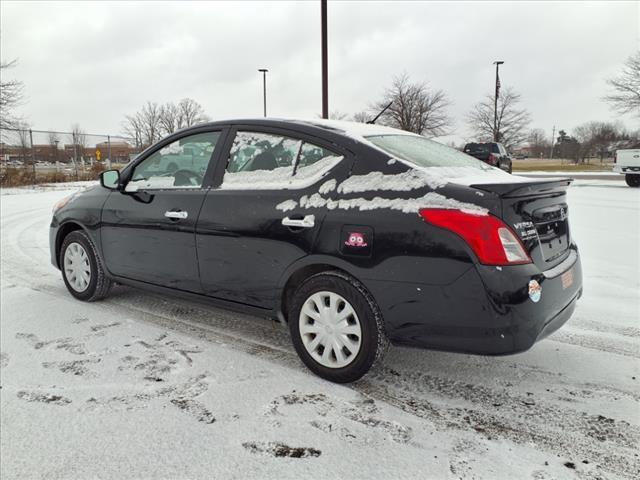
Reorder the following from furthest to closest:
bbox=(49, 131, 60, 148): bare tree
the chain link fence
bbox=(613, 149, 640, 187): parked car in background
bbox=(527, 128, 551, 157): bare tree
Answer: bbox=(527, 128, 551, 157): bare tree
bbox=(49, 131, 60, 148): bare tree
the chain link fence
bbox=(613, 149, 640, 187): parked car in background

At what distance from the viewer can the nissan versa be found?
98.9 inches

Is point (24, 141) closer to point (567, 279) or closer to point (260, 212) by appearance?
point (260, 212)

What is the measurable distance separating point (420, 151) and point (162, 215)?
77.4 inches

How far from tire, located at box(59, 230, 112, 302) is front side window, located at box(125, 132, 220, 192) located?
776 millimetres

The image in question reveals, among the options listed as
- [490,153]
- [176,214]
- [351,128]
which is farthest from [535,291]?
[490,153]

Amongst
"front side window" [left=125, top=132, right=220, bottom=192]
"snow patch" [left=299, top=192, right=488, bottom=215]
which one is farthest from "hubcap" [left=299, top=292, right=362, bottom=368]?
"front side window" [left=125, top=132, right=220, bottom=192]

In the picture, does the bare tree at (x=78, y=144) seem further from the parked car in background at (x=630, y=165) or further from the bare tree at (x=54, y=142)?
the parked car in background at (x=630, y=165)

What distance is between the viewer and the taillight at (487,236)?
246cm

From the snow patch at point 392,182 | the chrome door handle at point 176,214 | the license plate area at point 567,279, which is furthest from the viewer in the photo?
the chrome door handle at point 176,214

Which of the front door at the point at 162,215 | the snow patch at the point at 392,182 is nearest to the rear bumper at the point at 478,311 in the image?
the snow patch at the point at 392,182

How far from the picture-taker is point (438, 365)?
10.5ft

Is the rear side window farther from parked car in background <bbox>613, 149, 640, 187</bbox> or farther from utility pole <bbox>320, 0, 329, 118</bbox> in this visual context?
parked car in background <bbox>613, 149, 640, 187</bbox>

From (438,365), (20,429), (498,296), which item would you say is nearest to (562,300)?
(498,296)

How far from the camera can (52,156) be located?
2320 centimetres
